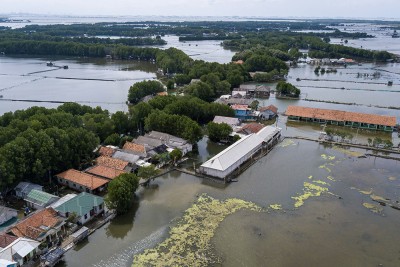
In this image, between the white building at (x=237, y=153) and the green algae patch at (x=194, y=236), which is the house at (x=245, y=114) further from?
the green algae patch at (x=194, y=236)

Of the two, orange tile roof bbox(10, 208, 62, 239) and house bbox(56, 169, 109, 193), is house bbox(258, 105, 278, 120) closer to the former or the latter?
house bbox(56, 169, 109, 193)

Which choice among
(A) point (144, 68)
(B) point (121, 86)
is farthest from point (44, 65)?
(B) point (121, 86)

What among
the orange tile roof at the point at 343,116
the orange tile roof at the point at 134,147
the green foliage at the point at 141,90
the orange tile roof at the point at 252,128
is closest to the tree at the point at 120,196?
the orange tile roof at the point at 134,147

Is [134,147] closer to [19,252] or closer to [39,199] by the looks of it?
[39,199]

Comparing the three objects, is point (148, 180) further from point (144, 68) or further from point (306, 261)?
point (144, 68)

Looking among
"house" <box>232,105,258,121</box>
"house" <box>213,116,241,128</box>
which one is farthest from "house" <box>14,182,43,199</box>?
"house" <box>232,105,258,121</box>
